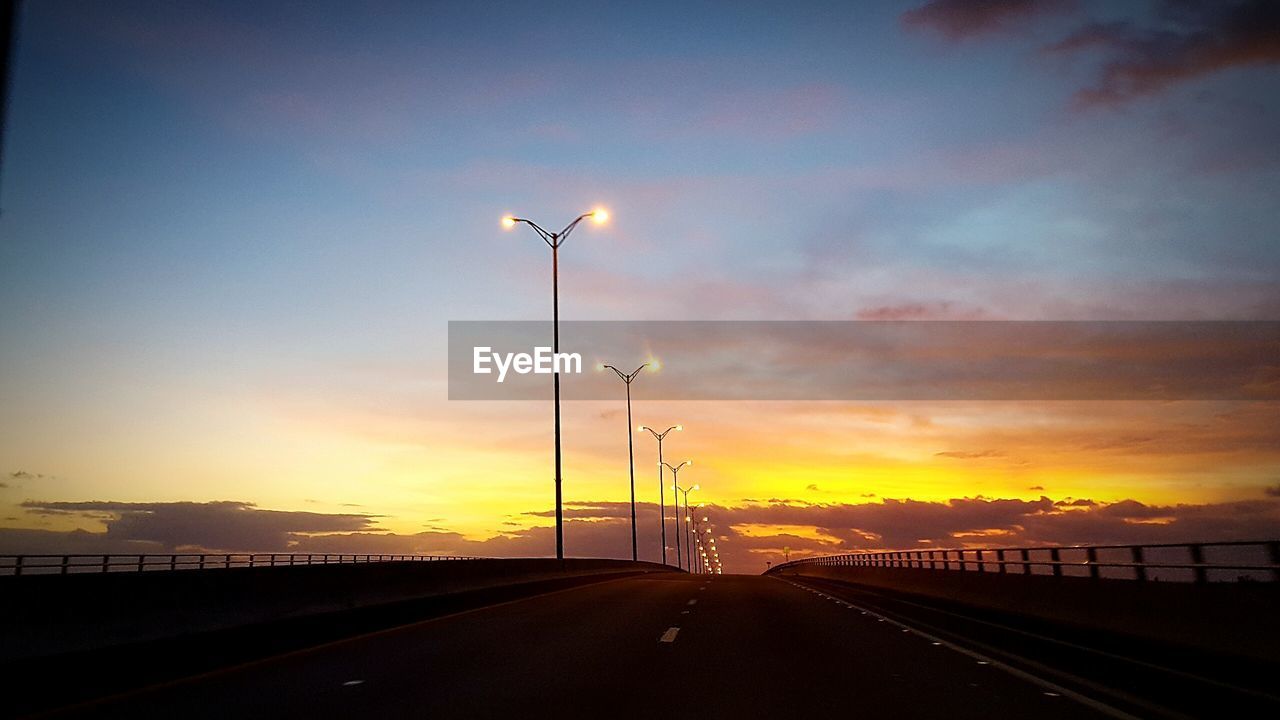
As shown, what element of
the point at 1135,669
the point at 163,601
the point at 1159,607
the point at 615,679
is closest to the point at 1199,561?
the point at 1159,607

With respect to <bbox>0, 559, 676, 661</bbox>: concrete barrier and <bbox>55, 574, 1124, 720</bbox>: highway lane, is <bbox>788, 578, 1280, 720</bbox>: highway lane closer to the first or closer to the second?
<bbox>55, 574, 1124, 720</bbox>: highway lane

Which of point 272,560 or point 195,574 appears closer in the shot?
point 195,574

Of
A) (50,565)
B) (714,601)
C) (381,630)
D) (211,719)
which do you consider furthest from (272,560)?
(211,719)

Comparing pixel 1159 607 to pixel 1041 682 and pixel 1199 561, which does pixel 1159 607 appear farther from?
pixel 1041 682

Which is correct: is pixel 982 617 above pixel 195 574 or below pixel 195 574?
below

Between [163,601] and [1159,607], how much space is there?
12.8 m

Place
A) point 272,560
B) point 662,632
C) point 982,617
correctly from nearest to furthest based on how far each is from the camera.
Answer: point 662,632 → point 982,617 → point 272,560

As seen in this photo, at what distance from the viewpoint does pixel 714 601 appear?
2706 cm

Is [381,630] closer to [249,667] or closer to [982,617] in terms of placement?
[249,667]

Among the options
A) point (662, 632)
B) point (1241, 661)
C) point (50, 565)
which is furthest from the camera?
point (50, 565)

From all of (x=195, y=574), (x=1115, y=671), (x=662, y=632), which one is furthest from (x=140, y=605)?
(x=1115, y=671)

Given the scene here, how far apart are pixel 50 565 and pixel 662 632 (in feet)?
99.3

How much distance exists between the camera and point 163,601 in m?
11.5

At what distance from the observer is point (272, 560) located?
5244cm
